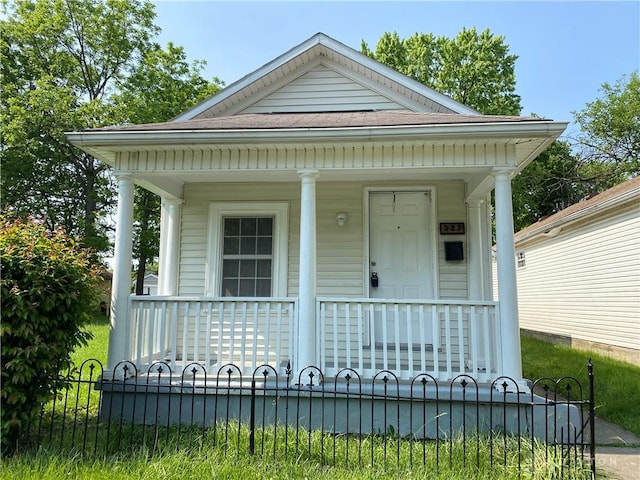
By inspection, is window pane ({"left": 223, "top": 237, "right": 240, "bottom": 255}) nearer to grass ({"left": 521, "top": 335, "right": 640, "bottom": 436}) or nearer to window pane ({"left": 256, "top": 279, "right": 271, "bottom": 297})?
window pane ({"left": 256, "top": 279, "right": 271, "bottom": 297})

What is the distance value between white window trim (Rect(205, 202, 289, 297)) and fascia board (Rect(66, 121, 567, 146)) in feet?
5.89

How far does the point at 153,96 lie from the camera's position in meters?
18.9

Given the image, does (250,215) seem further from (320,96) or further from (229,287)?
(320,96)

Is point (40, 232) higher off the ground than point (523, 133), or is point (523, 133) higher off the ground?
point (523, 133)

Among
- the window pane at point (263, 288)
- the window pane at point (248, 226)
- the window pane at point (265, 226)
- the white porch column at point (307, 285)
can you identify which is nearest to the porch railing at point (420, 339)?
the white porch column at point (307, 285)

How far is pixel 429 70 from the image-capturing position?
21.1 metres

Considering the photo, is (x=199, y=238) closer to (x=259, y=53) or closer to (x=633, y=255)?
(x=259, y=53)

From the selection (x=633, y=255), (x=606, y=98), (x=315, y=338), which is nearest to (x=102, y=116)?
(x=315, y=338)

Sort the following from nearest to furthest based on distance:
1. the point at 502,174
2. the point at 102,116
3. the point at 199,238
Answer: the point at 502,174 → the point at 199,238 → the point at 102,116

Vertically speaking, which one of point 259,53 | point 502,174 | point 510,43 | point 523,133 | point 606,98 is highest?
point 510,43

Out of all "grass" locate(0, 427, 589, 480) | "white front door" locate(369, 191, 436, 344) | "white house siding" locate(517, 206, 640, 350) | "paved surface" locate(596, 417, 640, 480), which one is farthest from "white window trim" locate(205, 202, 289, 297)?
"white house siding" locate(517, 206, 640, 350)

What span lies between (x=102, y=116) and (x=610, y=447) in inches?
750

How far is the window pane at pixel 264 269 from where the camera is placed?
6166 mm

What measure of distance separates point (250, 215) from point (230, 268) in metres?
0.86
